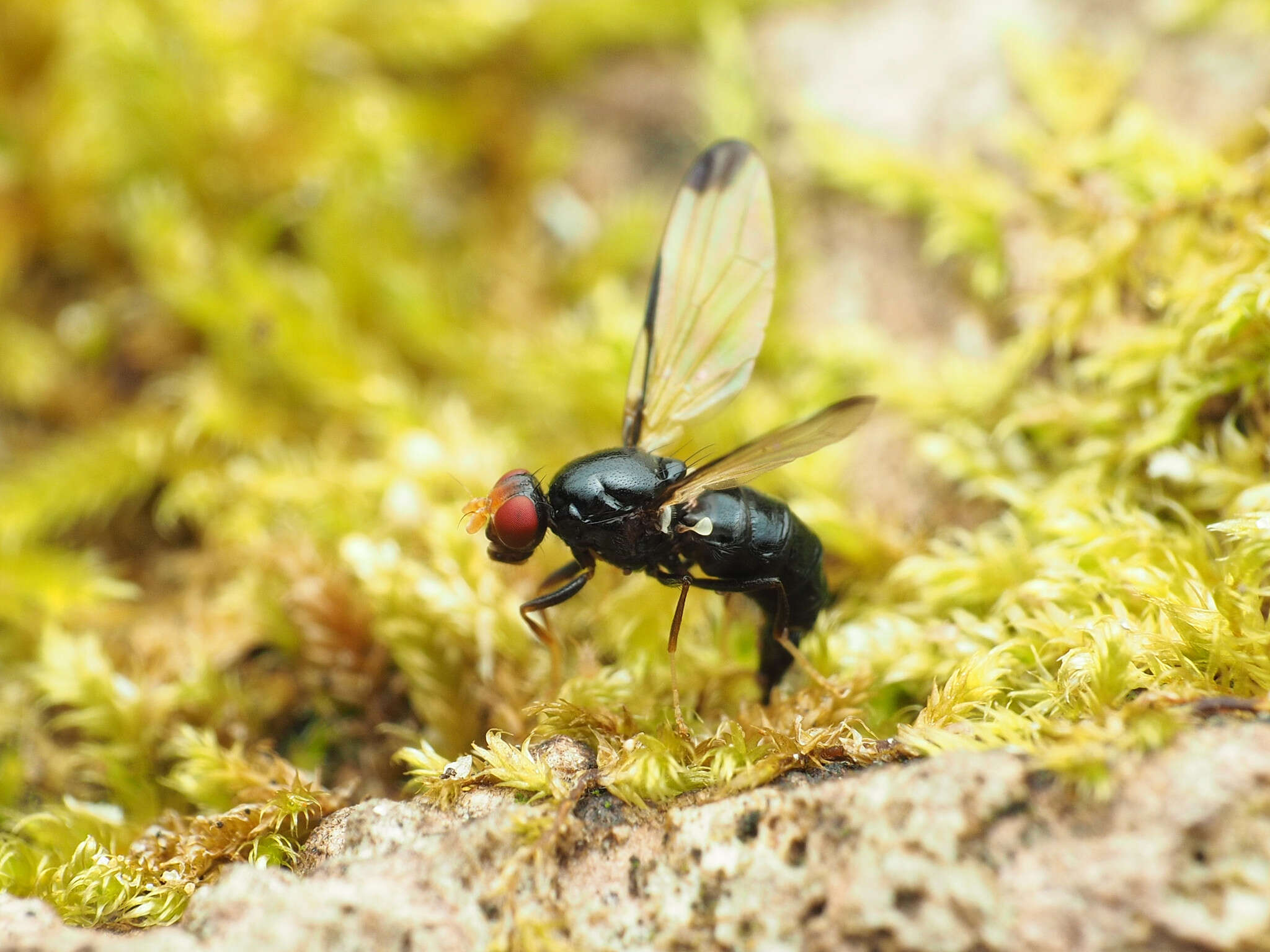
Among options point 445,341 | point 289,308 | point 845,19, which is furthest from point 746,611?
point 845,19

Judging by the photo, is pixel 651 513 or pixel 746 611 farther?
pixel 746 611

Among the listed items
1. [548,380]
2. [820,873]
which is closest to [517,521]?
[820,873]

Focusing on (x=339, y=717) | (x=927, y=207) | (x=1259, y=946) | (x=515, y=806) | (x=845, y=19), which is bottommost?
(x=1259, y=946)

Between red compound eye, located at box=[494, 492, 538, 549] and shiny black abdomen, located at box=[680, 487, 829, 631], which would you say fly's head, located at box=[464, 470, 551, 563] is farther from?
shiny black abdomen, located at box=[680, 487, 829, 631]

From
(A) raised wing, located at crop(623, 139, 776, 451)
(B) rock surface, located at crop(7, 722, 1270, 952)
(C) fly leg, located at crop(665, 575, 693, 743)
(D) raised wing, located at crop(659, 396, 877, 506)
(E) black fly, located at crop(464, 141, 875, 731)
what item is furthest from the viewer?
(A) raised wing, located at crop(623, 139, 776, 451)

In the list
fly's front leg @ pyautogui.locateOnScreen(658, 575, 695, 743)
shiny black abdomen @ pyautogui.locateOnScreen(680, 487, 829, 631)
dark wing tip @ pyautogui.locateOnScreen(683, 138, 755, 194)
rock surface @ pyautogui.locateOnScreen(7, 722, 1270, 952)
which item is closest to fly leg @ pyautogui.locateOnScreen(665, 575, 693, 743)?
fly's front leg @ pyautogui.locateOnScreen(658, 575, 695, 743)

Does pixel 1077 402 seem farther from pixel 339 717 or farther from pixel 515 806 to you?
pixel 339 717
